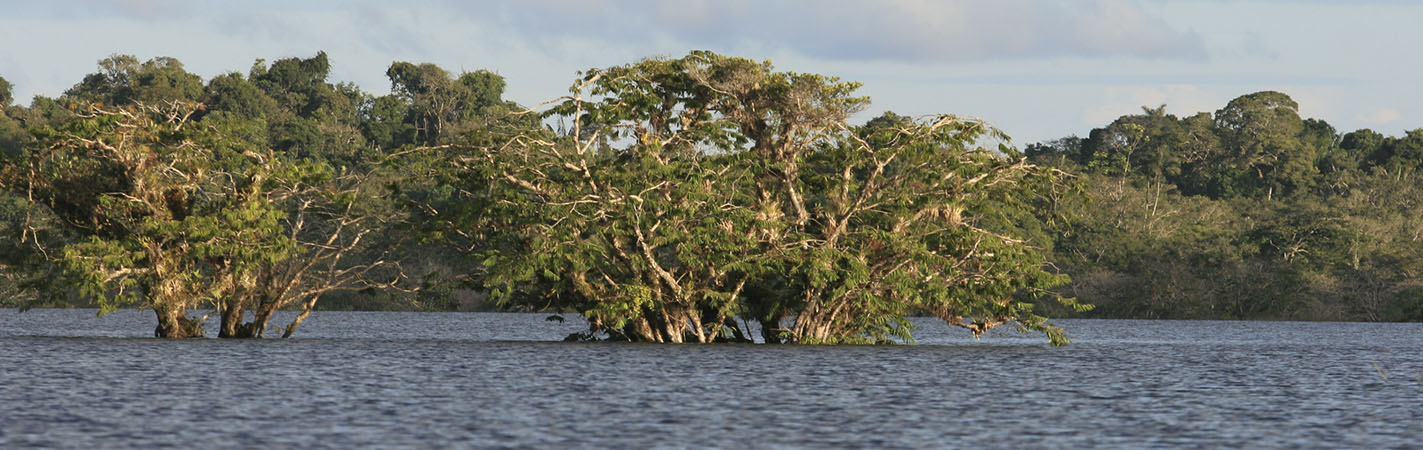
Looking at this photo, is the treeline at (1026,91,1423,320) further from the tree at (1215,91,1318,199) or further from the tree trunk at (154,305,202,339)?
the tree trunk at (154,305,202,339)

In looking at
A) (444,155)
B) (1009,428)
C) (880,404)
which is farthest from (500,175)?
(1009,428)

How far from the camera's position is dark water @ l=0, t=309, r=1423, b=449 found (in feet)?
84.6

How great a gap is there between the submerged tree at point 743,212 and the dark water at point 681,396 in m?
1.72

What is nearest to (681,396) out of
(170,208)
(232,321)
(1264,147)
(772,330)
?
(772,330)

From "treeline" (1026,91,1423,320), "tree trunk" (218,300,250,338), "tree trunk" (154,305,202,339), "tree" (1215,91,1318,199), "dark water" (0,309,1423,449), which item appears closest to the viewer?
"dark water" (0,309,1423,449)

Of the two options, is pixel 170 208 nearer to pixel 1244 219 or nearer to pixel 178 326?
pixel 178 326

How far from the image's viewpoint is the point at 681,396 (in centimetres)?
3338

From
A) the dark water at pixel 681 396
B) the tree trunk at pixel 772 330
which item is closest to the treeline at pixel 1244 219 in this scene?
the tree trunk at pixel 772 330

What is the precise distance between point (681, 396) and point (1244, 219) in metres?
97.6

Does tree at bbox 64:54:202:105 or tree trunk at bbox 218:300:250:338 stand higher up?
tree at bbox 64:54:202:105

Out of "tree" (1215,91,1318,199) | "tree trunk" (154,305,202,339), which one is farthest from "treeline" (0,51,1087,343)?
"tree" (1215,91,1318,199)

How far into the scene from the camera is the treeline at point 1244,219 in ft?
348

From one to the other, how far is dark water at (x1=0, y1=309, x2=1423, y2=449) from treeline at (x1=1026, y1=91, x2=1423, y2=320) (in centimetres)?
4288

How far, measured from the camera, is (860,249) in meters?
49.8
